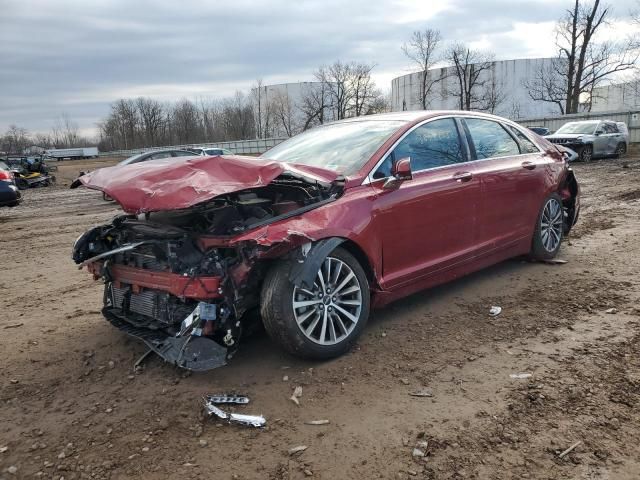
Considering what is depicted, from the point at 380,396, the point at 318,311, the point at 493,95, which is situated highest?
the point at 493,95

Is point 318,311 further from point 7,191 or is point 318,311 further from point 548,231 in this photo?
point 7,191

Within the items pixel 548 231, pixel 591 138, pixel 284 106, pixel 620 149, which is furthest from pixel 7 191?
pixel 284 106


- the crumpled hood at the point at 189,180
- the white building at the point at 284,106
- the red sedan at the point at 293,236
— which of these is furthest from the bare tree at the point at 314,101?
the crumpled hood at the point at 189,180

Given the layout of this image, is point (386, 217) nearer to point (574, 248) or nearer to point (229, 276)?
point (229, 276)

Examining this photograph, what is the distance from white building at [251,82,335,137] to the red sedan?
191 ft

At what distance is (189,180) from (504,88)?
6063cm

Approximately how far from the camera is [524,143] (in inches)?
223

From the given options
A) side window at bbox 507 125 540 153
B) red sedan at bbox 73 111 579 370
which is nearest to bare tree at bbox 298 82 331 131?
side window at bbox 507 125 540 153

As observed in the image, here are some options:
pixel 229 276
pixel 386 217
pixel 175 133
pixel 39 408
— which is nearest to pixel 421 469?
pixel 229 276

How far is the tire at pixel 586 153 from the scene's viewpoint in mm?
20812

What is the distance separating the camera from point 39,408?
3195mm

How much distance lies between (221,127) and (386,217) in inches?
3128

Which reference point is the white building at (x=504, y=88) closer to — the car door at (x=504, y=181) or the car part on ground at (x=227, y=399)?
the car door at (x=504, y=181)

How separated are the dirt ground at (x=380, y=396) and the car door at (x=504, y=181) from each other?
0.57 m
